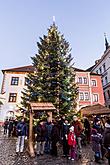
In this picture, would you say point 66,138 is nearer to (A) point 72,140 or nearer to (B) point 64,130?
(B) point 64,130

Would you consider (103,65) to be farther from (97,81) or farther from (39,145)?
(39,145)

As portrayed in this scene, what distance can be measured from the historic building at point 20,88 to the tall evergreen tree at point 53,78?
609 inches

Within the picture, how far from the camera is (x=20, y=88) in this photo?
130ft

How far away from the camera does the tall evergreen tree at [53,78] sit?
61.3 feet

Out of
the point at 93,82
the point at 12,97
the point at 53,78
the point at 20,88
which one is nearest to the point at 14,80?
the point at 20,88

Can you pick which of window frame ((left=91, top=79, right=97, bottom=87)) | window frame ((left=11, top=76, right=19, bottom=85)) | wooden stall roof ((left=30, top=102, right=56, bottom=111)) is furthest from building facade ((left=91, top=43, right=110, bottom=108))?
wooden stall roof ((left=30, top=102, right=56, bottom=111))

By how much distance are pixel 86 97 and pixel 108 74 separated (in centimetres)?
942

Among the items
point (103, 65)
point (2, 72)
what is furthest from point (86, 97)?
point (2, 72)

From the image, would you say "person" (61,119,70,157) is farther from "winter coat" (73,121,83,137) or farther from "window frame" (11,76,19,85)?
"window frame" (11,76,19,85)

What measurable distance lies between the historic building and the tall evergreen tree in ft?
50.8

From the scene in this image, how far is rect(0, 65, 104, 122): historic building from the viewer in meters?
38.4

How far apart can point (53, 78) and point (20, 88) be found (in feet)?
71.2

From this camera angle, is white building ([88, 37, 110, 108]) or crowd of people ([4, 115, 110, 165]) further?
white building ([88, 37, 110, 108])

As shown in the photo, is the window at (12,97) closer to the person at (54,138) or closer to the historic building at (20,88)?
the historic building at (20,88)
